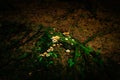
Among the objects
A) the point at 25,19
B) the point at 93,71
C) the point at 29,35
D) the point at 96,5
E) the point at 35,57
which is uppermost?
the point at 96,5

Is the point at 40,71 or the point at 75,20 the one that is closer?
the point at 40,71

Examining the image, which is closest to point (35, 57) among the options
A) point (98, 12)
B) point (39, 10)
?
point (39, 10)

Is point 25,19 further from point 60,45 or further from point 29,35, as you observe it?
point 60,45

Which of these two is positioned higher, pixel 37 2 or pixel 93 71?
pixel 37 2

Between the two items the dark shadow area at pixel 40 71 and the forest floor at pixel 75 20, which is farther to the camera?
the forest floor at pixel 75 20

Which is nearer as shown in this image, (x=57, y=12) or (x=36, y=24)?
(x=36, y=24)

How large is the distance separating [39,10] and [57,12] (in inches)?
25.4

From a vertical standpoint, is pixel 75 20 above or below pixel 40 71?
above

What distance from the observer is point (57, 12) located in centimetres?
553

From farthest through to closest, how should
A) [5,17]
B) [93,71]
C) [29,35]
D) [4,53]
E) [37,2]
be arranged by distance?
[37,2] → [5,17] → [29,35] → [4,53] → [93,71]

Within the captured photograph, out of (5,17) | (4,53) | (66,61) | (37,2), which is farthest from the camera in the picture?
(37,2)

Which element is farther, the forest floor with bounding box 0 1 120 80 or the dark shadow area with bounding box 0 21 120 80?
the forest floor with bounding box 0 1 120 80

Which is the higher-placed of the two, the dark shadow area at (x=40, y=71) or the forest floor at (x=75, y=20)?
the forest floor at (x=75, y=20)

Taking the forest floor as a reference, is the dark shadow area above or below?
below
